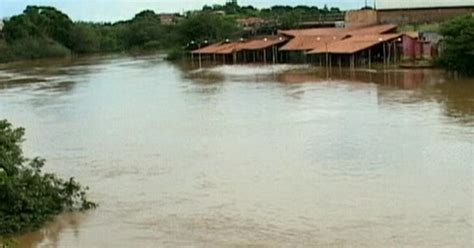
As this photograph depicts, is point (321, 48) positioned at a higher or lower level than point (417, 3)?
lower

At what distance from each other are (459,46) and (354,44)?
Result: 528 cm

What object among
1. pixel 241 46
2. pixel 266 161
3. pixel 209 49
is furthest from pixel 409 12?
pixel 266 161

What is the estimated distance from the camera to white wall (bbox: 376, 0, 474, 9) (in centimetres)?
2844

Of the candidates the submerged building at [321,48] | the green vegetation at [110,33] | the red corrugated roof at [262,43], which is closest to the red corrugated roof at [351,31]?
the submerged building at [321,48]

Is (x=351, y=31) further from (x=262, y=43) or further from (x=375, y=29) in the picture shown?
(x=262, y=43)

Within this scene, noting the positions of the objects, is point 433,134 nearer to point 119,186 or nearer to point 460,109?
point 460,109

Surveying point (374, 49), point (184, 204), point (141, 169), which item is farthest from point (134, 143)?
point (374, 49)

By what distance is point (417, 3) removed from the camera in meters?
29.5

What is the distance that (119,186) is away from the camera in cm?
1028

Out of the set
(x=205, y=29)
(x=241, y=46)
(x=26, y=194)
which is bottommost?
(x=26, y=194)

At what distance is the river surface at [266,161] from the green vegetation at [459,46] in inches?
26.3

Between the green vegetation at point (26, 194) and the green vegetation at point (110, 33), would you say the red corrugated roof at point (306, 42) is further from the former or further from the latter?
the green vegetation at point (26, 194)

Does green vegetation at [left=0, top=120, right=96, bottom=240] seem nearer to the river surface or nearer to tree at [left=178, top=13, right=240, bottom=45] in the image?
the river surface

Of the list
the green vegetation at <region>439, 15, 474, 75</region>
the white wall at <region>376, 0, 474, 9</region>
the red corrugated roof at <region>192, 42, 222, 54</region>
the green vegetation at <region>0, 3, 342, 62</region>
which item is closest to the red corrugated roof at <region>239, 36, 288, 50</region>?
the red corrugated roof at <region>192, 42, 222, 54</region>
